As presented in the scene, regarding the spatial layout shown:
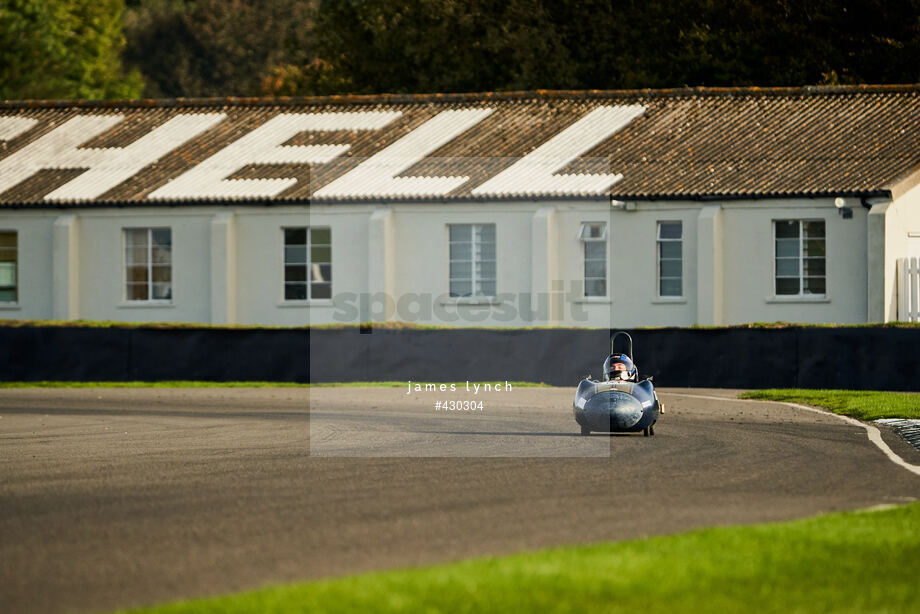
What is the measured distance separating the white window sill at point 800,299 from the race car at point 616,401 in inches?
754

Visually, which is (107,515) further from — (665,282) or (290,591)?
(665,282)

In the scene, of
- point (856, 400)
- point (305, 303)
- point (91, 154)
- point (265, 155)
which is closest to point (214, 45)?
point (91, 154)

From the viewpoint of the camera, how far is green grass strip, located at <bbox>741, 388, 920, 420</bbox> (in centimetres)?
2311

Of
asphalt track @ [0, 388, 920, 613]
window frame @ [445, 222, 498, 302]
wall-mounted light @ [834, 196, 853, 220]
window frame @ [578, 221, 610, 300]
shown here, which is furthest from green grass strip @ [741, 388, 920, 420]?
window frame @ [445, 222, 498, 302]

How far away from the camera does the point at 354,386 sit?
31.4 metres

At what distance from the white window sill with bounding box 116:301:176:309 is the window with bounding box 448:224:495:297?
750cm

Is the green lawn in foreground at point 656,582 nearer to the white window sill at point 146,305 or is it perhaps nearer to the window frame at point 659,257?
the window frame at point 659,257

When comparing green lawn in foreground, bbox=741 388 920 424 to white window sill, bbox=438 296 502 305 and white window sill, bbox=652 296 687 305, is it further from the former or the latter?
white window sill, bbox=438 296 502 305

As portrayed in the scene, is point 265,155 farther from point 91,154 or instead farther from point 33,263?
point 33,263

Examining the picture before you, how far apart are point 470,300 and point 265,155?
7.52m

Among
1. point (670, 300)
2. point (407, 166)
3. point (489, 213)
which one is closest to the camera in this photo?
point (670, 300)

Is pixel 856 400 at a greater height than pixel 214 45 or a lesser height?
lesser

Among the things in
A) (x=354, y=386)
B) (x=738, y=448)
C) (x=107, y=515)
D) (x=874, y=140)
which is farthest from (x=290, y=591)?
(x=874, y=140)

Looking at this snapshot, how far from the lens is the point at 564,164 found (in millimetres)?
39406
